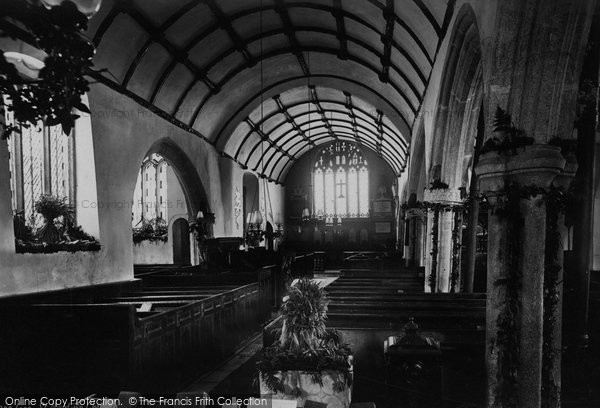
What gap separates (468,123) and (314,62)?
551cm

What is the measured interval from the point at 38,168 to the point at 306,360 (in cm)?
554

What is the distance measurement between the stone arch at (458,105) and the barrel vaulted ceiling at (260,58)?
1.54 ft

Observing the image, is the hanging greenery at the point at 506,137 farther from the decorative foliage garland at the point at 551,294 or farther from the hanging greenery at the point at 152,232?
the hanging greenery at the point at 152,232

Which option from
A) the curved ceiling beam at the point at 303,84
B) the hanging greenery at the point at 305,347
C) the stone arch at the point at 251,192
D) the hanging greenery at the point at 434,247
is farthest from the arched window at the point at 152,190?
the hanging greenery at the point at 305,347

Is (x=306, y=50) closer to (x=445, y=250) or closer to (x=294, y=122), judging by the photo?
(x=445, y=250)

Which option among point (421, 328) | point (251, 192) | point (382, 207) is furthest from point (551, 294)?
point (382, 207)

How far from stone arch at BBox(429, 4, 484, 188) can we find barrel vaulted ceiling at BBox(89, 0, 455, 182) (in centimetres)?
47

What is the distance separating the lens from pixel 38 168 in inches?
284

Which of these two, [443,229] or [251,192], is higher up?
[251,192]

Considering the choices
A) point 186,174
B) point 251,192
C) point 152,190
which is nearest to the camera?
point 186,174

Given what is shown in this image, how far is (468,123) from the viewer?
734cm

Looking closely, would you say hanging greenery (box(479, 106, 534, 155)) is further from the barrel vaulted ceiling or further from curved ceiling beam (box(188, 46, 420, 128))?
curved ceiling beam (box(188, 46, 420, 128))

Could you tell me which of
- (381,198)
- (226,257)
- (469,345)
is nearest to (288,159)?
(381,198)

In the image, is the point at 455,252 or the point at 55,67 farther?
the point at 455,252
